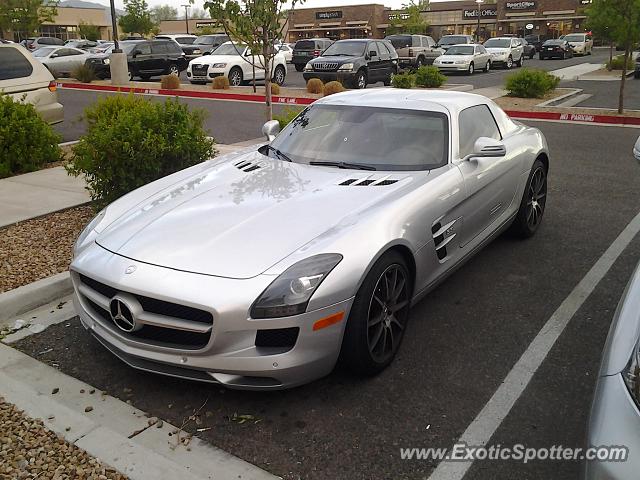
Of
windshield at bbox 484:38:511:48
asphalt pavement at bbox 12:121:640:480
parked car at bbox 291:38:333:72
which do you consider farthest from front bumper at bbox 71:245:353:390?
windshield at bbox 484:38:511:48

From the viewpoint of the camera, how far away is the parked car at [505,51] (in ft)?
107

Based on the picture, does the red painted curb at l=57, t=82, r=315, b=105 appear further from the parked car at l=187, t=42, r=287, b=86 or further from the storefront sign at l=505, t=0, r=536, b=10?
the storefront sign at l=505, t=0, r=536, b=10

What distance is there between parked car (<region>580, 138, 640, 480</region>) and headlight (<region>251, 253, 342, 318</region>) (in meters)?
1.36

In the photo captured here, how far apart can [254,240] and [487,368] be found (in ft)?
5.24

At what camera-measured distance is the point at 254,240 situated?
340cm

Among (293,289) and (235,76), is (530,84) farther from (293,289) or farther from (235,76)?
(293,289)

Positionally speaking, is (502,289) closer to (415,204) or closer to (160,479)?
(415,204)

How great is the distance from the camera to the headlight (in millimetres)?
3020

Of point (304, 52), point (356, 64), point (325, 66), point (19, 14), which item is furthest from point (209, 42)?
point (356, 64)

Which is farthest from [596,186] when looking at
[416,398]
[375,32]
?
[375,32]

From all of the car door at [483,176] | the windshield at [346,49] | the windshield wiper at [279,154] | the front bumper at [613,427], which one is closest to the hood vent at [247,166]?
the windshield wiper at [279,154]

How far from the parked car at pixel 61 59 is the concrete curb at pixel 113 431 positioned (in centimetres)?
2596

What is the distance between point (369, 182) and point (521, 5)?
7788 cm

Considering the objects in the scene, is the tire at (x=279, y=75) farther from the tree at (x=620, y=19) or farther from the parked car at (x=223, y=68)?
the tree at (x=620, y=19)
